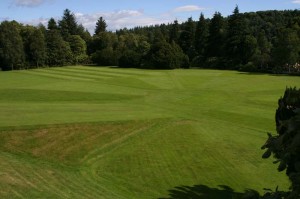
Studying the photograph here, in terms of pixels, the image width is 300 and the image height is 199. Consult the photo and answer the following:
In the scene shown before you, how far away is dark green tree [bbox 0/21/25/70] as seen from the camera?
95250 millimetres

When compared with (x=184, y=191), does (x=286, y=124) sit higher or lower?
higher

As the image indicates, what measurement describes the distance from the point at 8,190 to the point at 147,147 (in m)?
10.2

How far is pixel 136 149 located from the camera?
24578mm

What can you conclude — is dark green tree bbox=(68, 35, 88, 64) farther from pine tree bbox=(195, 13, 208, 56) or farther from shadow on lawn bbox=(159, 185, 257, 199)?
shadow on lawn bbox=(159, 185, 257, 199)

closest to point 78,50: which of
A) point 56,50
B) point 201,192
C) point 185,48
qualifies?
point 56,50

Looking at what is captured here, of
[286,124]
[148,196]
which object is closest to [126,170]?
[148,196]

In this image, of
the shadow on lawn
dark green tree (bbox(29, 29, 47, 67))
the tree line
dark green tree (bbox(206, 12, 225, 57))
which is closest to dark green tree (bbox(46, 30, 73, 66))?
the tree line

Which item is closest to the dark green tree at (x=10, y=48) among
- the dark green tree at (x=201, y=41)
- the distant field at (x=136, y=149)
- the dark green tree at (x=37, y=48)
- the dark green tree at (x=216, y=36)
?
the dark green tree at (x=37, y=48)

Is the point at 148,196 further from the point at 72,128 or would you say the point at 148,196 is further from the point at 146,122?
the point at 146,122

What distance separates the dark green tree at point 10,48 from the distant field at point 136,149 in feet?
179

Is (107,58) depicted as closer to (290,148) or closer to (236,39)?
(236,39)

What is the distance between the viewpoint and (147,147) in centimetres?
2498

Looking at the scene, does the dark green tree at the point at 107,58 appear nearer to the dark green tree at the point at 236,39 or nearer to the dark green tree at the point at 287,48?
the dark green tree at the point at 236,39

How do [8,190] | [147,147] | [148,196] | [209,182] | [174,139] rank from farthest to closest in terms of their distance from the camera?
[174,139]
[147,147]
[209,182]
[148,196]
[8,190]
